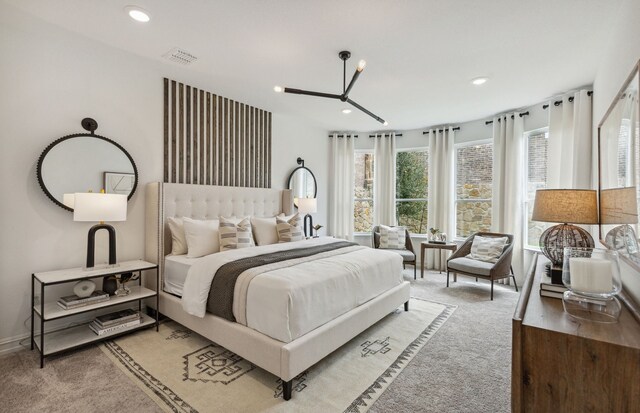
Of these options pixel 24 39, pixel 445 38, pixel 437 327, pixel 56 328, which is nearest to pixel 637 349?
pixel 437 327

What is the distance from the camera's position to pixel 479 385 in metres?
2.13

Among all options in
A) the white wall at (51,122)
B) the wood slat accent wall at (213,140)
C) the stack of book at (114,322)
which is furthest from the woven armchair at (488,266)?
the white wall at (51,122)

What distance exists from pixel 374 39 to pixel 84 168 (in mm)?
3004

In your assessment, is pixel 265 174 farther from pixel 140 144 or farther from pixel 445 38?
pixel 445 38

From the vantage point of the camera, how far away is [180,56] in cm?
304

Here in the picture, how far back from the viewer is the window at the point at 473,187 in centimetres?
527

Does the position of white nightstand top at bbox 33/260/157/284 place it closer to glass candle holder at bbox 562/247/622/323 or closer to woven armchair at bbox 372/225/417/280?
glass candle holder at bbox 562/247/622/323

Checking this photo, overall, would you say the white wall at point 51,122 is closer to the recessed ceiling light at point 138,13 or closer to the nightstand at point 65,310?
the nightstand at point 65,310

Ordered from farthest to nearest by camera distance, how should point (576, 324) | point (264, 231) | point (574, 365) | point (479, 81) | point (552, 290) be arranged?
point (264, 231), point (479, 81), point (552, 290), point (576, 324), point (574, 365)

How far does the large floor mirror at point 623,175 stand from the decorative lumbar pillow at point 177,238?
11.9 feet

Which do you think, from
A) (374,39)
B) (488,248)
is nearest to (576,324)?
(374,39)

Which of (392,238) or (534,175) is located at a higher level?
(534,175)

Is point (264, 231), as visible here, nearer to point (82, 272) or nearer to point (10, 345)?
point (82, 272)

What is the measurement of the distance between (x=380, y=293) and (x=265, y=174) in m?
2.76
